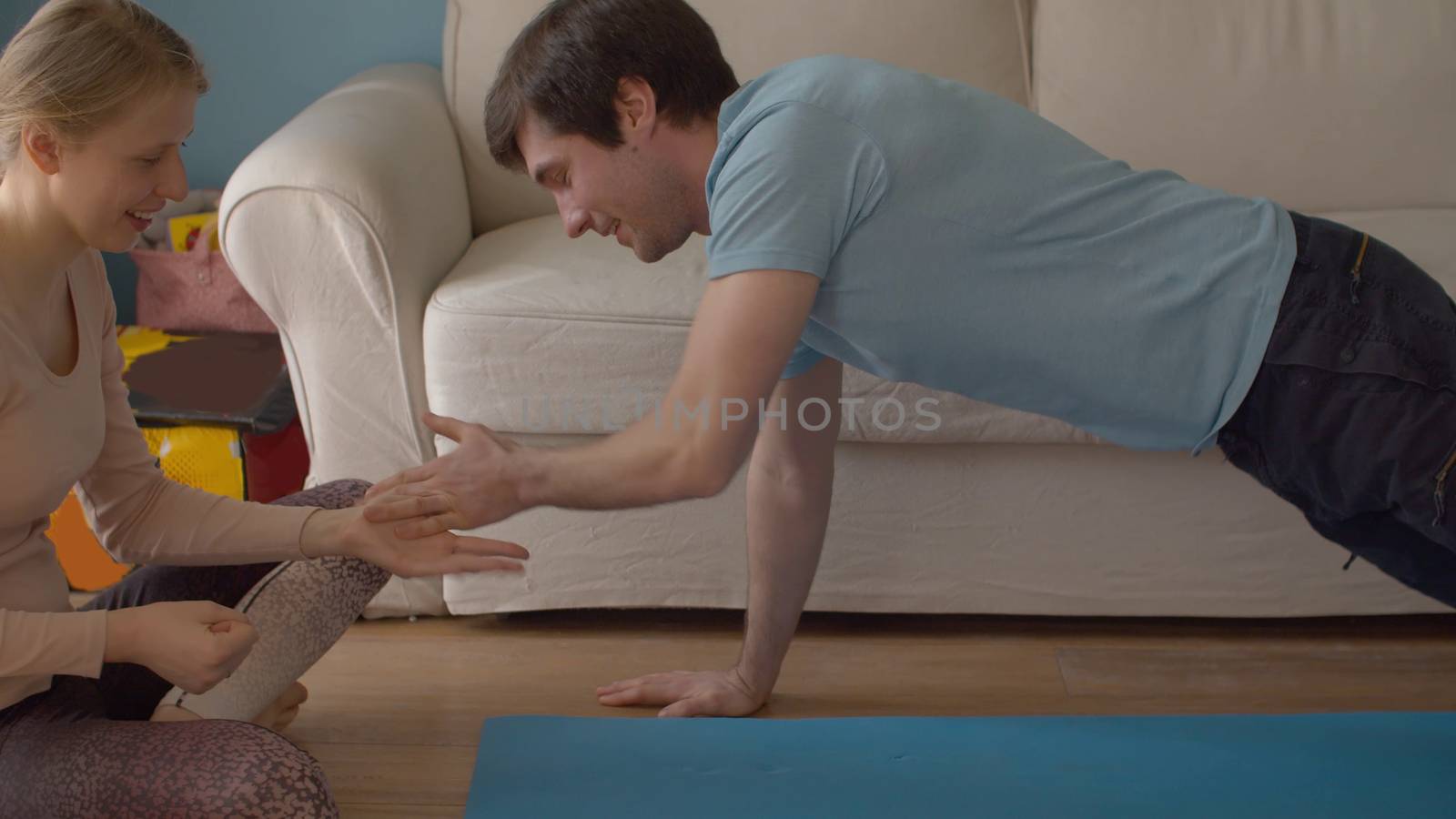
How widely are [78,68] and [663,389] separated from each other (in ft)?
2.68

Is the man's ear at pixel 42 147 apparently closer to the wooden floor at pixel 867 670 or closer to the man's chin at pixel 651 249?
the man's chin at pixel 651 249

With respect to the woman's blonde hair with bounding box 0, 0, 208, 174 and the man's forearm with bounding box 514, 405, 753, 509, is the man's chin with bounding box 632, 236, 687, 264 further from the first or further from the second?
the woman's blonde hair with bounding box 0, 0, 208, 174

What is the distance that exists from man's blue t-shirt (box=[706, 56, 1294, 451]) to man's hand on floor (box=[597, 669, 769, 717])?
1.95 ft

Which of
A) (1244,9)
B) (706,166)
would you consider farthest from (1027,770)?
(1244,9)

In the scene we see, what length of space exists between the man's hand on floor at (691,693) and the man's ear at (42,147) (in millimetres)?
941

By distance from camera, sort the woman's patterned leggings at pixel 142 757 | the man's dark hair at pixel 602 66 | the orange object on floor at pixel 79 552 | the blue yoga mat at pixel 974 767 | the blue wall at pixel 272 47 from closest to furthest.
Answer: the woman's patterned leggings at pixel 142 757 < the man's dark hair at pixel 602 66 < the blue yoga mat at pixel 974 767 < the orange object on floor at pixel 79 552 < the blue wall at pixel 272 47

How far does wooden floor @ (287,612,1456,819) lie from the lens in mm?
1729

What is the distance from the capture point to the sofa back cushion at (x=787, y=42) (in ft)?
7.44

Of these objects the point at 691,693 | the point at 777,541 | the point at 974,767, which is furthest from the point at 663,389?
the point at 974,767

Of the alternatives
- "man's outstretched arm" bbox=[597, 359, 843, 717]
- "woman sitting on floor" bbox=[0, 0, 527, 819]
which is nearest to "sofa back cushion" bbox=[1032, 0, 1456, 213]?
"man's outstretched arm" bbox=[597, 359, 843, 717]

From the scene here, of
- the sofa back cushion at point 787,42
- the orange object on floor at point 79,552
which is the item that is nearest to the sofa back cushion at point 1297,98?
the sofa back cushion at point 787,42

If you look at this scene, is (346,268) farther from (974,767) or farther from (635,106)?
(974,767)

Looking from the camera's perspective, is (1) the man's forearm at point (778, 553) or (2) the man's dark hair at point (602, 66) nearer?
(2) the man's dark hair at point (602, 66)

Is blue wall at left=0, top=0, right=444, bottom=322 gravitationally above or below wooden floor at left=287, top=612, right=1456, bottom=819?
above
